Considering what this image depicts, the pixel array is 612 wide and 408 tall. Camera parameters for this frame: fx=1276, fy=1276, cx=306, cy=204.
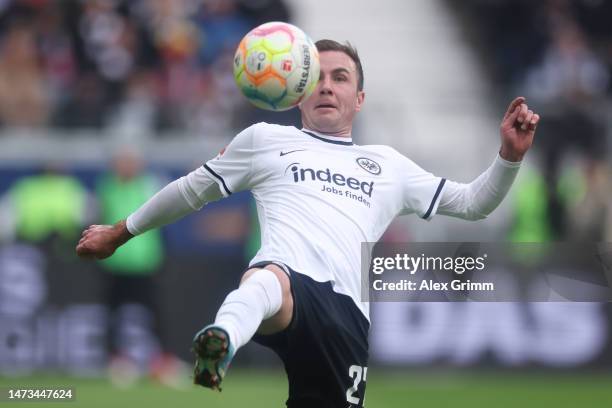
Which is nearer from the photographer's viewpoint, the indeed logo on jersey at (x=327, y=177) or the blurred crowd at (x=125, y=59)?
the indeed logo on jersey at (x=327, y=177)

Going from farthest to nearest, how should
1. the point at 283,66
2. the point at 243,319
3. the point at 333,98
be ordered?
the point at 333,98 → the point at 283,66 → the point at 243,319

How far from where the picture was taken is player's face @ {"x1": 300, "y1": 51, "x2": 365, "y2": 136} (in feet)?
23.0

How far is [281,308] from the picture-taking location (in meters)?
6.18

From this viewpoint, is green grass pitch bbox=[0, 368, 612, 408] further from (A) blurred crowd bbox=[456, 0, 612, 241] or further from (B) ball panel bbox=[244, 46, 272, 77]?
(B) ball panel bbox=[244, 46, 272, 77]

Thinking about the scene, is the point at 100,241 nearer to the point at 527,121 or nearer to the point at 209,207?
the point at 527,121

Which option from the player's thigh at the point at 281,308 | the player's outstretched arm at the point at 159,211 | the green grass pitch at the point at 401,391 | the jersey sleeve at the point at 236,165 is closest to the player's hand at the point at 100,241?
the player's outstretched arm at the point at 159,211

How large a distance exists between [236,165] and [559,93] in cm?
1126

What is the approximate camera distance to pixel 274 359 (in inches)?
543

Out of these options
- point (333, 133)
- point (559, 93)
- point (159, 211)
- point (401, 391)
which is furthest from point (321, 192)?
point (559, 93)

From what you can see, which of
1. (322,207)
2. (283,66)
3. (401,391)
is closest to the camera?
(283,66)

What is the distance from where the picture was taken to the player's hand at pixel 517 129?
667 cm

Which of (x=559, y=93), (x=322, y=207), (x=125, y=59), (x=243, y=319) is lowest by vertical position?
(x=243, y=319)

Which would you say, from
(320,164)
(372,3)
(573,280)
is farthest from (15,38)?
(320,164)

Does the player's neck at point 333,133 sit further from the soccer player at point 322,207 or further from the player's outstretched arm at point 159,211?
the player's outstretched arm at point 159,211
